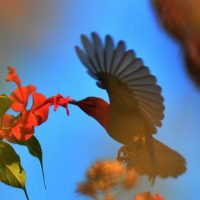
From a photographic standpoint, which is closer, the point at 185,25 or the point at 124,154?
→ the point at 124,154

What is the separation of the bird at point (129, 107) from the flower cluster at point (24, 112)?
0.06ft

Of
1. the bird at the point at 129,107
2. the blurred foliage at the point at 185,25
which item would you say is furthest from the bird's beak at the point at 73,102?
the blurred foliage at the point at 185,25

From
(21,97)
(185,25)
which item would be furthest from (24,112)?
(185,25)

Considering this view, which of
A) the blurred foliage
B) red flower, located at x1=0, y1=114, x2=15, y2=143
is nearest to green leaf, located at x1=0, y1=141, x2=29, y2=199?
red flower, located at x1=0, y1=114, x2=15, y2=143

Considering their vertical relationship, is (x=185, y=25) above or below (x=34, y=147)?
above

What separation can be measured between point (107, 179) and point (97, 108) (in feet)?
0.14

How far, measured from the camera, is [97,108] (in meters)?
0.25

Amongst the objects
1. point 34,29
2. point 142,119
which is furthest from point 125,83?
point 34,29

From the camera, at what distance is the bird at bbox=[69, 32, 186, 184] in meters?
0.23

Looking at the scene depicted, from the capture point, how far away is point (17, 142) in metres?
0.23

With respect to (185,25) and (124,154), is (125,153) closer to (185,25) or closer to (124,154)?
(124,154)

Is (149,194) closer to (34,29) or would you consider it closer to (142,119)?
(142,119)

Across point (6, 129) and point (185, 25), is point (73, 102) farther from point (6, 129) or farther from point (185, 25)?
point (185, 25)

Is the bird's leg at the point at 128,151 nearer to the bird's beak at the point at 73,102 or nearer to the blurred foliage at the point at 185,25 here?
the bird's beak at the point at 73,102
